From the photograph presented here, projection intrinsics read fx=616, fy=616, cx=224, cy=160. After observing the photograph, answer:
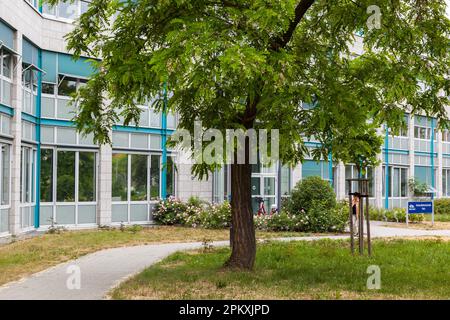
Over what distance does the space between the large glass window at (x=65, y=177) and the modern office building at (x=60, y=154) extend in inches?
1.4

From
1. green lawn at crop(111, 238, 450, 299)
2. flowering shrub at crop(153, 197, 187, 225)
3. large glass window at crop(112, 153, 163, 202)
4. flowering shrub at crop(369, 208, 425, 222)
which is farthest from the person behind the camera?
flowering shrub at crop(369, 208, 425, 222)

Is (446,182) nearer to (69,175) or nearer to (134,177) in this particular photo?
(134,177)

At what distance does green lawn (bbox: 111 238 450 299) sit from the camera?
923cm

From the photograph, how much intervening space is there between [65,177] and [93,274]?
1085 centimetres

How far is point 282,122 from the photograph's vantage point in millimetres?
9008

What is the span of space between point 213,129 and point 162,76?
204cm

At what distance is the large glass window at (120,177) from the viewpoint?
23234 mm

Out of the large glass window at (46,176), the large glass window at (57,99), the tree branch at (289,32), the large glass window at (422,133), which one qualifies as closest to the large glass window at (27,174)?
the large glass window at (46,176)

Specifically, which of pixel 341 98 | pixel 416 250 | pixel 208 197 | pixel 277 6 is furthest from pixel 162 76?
pixel 208 197

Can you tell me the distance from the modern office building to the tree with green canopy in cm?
656

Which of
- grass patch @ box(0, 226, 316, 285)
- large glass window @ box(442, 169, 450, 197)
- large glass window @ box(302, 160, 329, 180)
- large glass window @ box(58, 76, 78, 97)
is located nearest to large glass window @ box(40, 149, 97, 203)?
grass patch @ box(0, 226, 316, 285)

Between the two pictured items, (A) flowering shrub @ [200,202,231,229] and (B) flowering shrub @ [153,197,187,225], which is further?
(B) flowering shrub @ [153,197,187,225]

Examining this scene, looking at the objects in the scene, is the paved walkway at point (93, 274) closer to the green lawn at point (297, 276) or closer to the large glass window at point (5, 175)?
the green lawn at point (297, 276)

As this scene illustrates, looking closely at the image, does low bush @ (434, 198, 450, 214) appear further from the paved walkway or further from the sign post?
the paved walkway
